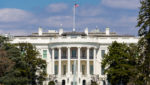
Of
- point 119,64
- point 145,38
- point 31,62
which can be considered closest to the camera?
point 145,38

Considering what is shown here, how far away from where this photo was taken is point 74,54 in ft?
348

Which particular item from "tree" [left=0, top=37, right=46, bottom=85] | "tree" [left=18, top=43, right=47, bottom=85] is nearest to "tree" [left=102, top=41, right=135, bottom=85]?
"tree" [left=18, top=43, right=47, bottom=85]

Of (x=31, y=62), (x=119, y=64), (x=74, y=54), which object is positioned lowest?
(x=119, y=64)

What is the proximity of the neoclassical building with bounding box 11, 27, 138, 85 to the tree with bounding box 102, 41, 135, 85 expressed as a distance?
10.8 m

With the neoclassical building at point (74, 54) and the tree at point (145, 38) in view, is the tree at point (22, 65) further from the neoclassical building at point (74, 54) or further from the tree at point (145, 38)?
the tree at point (145, 38)

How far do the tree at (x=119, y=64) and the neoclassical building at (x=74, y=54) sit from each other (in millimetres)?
10812

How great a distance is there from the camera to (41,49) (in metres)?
109

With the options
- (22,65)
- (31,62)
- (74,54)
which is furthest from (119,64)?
(74,54)

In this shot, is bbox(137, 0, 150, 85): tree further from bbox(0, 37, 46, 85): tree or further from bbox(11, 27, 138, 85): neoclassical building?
bbox(11, 27, 138, 85): neoclassical building

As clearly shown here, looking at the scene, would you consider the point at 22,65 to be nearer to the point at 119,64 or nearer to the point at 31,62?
the point at 31,62

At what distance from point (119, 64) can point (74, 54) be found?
57.6 feet

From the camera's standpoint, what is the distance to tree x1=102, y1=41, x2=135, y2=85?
89.8 m

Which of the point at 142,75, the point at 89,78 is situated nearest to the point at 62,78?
the point at 89,78

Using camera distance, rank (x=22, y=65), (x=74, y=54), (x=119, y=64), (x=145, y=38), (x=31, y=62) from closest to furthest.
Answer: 1. (x=145, y=38)
2. (x=22, y=65)
3. (x=119, y=64)
4. (x=31, y=62)
5. (x=74, y=54)
